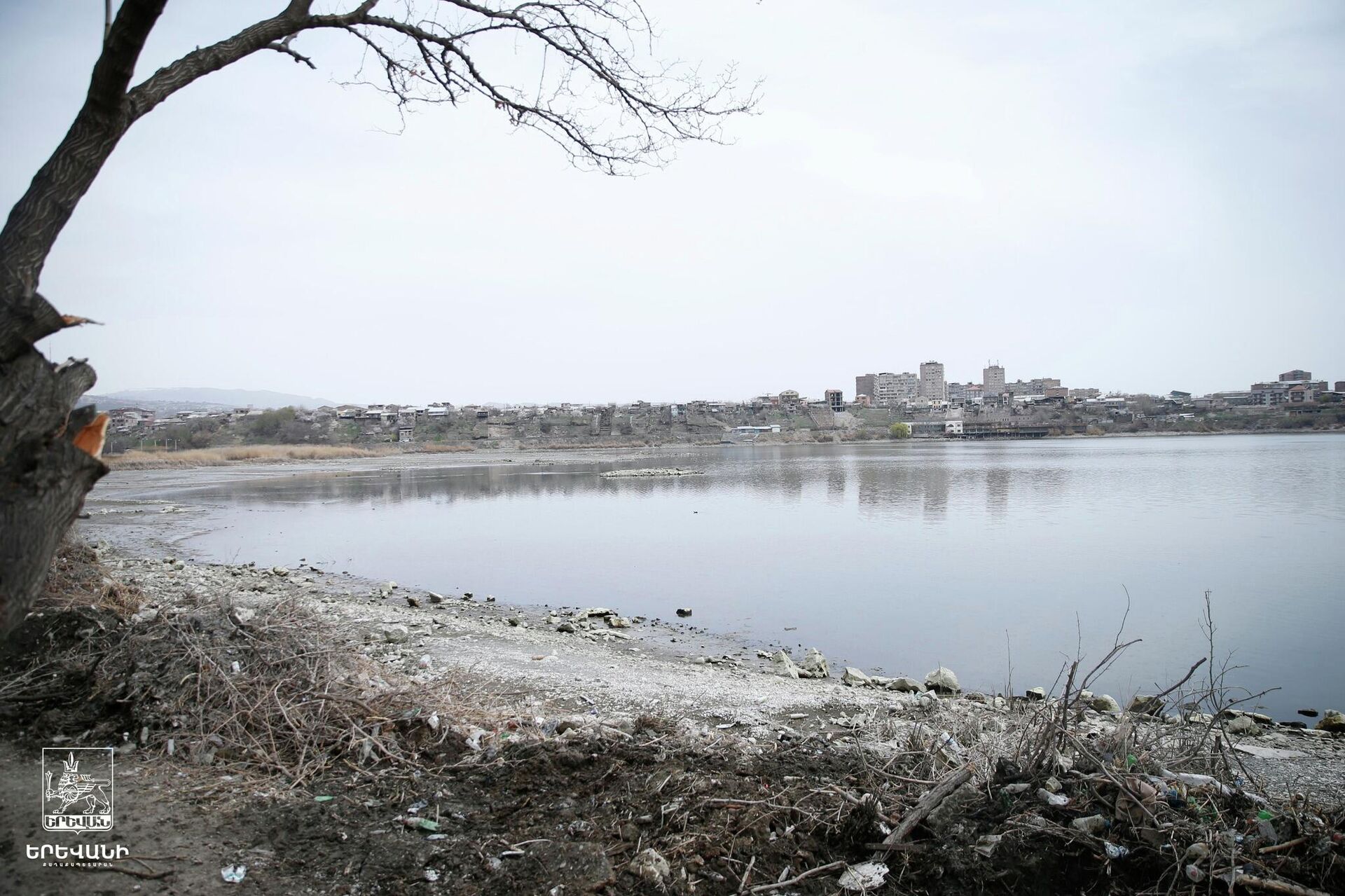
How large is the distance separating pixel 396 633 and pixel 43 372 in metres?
6.09

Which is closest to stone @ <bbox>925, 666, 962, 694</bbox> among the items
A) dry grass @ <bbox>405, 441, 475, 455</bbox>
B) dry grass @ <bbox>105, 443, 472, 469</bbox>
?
dry grass @ <bbox>105, 443, 472, 469</bbox>

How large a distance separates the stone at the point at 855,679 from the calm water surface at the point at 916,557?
0.93 m

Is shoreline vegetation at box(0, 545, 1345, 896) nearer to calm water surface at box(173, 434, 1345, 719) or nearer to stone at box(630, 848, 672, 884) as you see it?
stone at box(630, 848, 672, 884)

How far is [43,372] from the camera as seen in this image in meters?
2.44

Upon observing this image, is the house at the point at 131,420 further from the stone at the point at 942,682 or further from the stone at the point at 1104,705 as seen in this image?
the stone at the point at 1104,705

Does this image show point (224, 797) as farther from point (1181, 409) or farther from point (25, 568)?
point (1181, 409)

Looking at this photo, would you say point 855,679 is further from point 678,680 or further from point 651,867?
point 651,867

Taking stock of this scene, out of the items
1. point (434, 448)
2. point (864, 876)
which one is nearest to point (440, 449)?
point (434, 448)

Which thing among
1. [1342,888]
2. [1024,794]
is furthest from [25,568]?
[1342,888]

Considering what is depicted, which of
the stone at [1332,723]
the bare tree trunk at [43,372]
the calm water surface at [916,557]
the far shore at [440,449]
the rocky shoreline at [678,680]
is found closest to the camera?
the bare tree trunk at [43,372]

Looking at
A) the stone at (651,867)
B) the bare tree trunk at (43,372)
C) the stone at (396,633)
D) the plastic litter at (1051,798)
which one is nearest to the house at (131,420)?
the stone at (396,633)

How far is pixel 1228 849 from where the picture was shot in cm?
260

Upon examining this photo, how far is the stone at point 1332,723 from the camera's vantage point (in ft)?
22.1

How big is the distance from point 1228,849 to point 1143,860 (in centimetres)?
28
